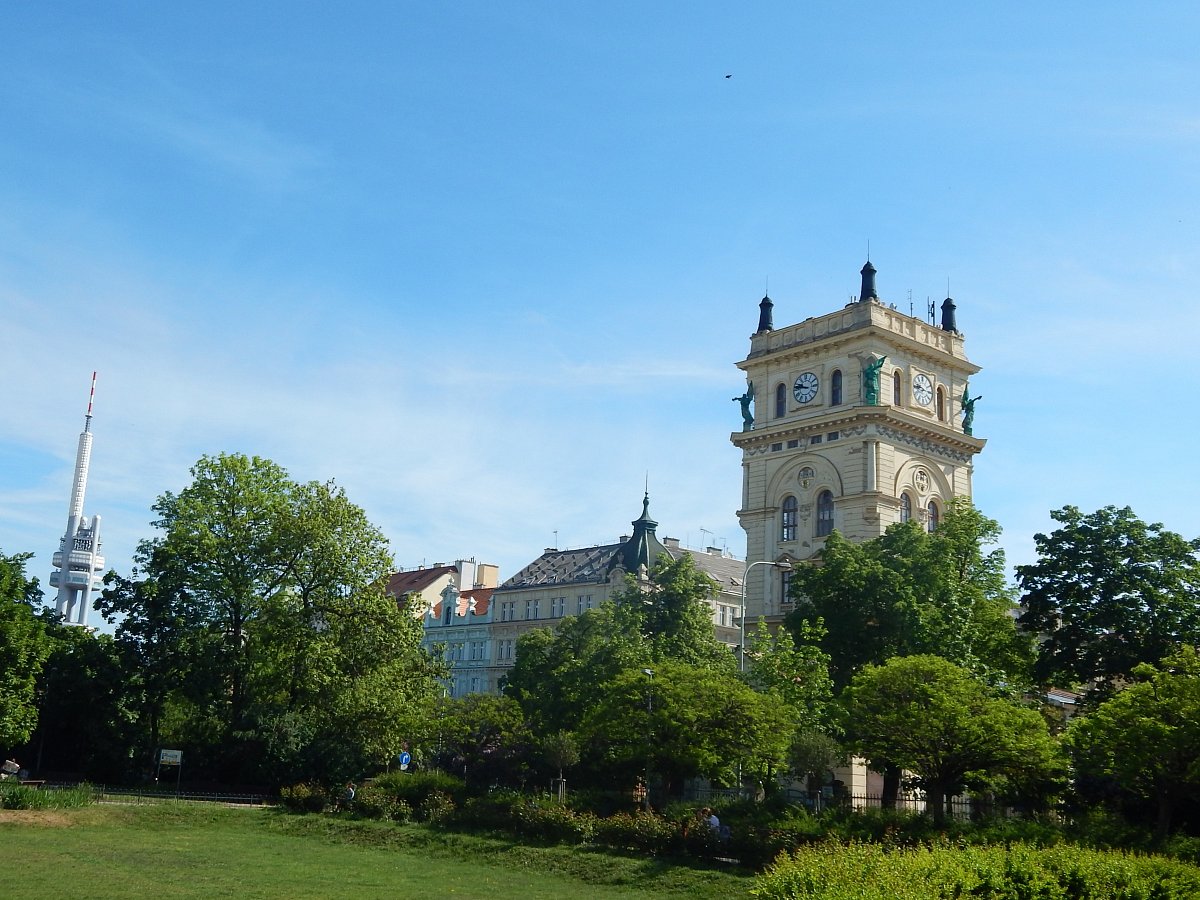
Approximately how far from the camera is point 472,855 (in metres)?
43.7

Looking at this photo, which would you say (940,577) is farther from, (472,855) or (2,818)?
(2,818)

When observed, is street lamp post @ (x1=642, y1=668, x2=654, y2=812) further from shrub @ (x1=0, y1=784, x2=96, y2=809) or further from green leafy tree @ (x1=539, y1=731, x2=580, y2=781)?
shrub @ (x1=0, y1=784, x2=96, y2=809)

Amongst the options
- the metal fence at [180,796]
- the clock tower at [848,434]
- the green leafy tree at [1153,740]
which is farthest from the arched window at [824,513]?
the metal fence at [180,796]

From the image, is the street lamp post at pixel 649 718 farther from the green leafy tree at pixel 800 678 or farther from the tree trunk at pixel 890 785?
the tree trunk at pixel 890 785

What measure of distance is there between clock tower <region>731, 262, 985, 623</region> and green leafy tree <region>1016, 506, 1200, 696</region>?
15.7m

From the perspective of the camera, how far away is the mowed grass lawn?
33375 mm

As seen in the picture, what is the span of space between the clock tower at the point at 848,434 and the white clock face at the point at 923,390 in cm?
6

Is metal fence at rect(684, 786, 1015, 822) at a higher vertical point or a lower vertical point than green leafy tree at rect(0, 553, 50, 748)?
lower

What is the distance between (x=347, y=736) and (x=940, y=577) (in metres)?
27.5

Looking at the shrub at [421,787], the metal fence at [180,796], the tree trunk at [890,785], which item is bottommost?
the metal fence at [180,796]

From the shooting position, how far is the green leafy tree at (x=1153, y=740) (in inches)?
1384

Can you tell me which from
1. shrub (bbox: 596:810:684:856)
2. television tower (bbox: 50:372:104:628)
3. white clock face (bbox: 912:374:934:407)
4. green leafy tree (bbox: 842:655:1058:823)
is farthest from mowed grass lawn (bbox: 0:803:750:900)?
television tower (bbox: 50:372:104:628)

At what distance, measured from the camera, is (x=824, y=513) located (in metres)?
70.9

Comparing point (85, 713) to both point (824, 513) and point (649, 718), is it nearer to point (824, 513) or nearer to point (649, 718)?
point (649, 718)
